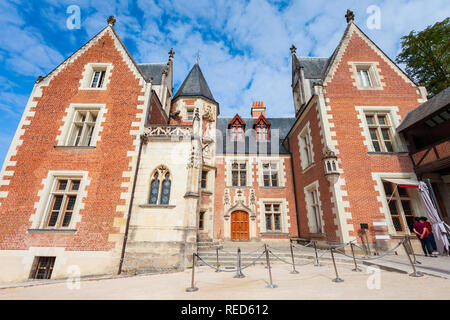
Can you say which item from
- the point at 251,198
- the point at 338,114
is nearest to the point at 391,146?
the point at 338,114

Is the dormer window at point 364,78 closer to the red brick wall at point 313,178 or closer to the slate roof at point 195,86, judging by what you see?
the red brick wall at point 313,178

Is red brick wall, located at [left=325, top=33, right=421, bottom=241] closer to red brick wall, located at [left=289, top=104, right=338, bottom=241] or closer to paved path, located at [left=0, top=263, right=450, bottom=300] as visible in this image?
red brick wall, located at [left=289, top=104, right=338, bottom=241]

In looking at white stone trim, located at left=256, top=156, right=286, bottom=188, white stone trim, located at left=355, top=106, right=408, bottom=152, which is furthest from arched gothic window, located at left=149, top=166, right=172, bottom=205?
white stone trim, located at left=355, top=106, right=408, bottom=152

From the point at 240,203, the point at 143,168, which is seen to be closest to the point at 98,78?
the point at 143,168

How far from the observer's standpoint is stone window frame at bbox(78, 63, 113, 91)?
988 centimetres

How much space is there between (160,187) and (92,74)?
7.81m

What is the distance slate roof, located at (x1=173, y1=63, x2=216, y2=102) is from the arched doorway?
9.41m

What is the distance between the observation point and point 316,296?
317 centimetres

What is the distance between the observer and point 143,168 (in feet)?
27.2

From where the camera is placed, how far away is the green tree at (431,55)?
12.3m

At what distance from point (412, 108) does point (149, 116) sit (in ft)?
45.3

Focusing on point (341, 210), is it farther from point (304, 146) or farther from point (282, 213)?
point (282, 213)

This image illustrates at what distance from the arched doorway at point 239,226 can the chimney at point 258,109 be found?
432 inches

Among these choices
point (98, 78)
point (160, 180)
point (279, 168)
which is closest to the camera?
point (160, 180)
